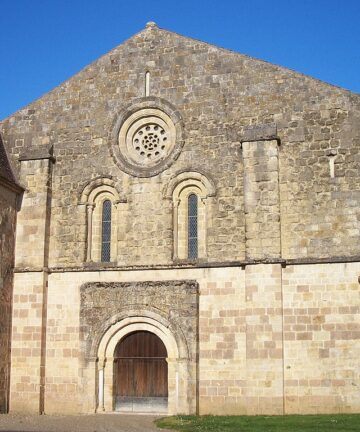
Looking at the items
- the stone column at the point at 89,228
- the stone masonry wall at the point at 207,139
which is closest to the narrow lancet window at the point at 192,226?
the stone masonry wall at the point at 207,139

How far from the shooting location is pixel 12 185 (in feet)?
70.5

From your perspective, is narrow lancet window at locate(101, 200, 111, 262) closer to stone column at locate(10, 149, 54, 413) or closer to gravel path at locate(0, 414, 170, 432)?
stone column at locate(10, 149, 54, 413)

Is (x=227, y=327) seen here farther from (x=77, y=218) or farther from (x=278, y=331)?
(x=77, y=218)

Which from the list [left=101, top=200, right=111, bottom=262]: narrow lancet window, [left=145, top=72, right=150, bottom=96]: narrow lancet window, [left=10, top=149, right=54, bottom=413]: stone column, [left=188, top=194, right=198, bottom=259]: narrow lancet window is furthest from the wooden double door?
[left=145, top=72, right=150, bottom=96]: narrow lancet window

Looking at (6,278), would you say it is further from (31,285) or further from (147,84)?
(147,84)

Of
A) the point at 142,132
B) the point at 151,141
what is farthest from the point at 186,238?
the point at 142,132

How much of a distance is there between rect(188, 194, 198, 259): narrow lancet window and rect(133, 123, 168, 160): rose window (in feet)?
5.89

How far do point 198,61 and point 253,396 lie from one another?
10.2m

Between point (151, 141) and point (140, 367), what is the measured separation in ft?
22.6

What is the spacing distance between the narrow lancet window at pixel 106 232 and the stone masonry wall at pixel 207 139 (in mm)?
641

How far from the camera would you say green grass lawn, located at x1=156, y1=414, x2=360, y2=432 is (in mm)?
15961

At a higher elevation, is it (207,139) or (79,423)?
(207,139)

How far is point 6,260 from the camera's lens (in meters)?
21.1

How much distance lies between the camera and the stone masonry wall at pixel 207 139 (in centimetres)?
1964
